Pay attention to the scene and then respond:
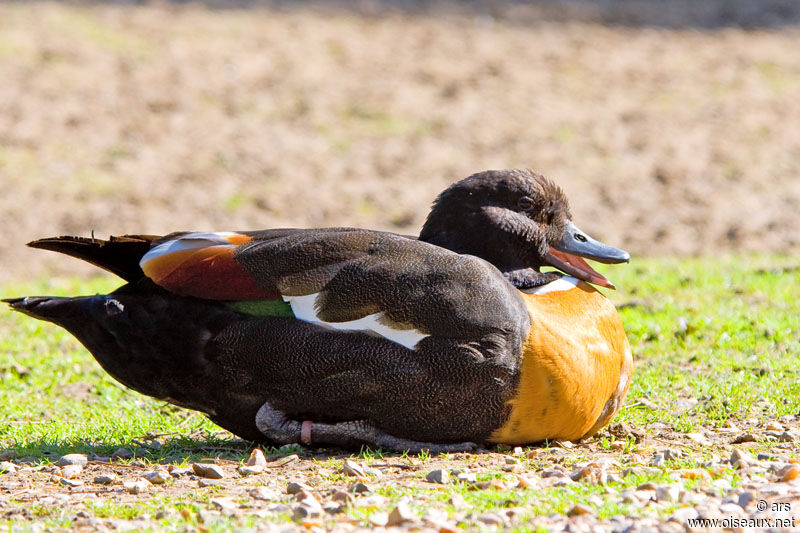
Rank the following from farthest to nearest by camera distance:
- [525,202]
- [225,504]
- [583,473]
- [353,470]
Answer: [525,202] < [353,470] < [583,473] < [225,504]

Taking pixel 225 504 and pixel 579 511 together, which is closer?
pixel 579 511

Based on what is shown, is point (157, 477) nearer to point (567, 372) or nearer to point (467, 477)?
point (467, 477)

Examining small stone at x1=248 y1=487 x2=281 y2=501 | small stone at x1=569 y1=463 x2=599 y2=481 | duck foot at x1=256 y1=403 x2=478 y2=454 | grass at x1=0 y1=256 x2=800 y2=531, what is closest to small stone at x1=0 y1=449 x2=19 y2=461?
grass at x1=0 y1=256 x2=800 y2=531

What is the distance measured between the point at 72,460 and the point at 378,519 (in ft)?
5.24

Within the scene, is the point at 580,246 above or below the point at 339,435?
above

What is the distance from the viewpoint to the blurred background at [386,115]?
1146cm

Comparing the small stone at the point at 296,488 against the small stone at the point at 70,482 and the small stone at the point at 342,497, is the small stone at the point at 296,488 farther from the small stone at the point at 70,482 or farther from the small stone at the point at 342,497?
the small stone at the point at 70,482

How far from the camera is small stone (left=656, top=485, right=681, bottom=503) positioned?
3.94 metres

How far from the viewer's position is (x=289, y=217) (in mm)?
11438

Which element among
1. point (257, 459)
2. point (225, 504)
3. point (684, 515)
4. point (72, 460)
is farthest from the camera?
point (72, 460)

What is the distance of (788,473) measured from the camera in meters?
4.19

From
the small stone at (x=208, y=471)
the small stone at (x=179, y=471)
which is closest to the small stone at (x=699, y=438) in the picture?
the small stone at (x=208, y=471)

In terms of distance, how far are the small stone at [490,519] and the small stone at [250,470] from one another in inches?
42.9

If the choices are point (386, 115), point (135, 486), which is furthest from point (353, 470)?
point (386, 115)
